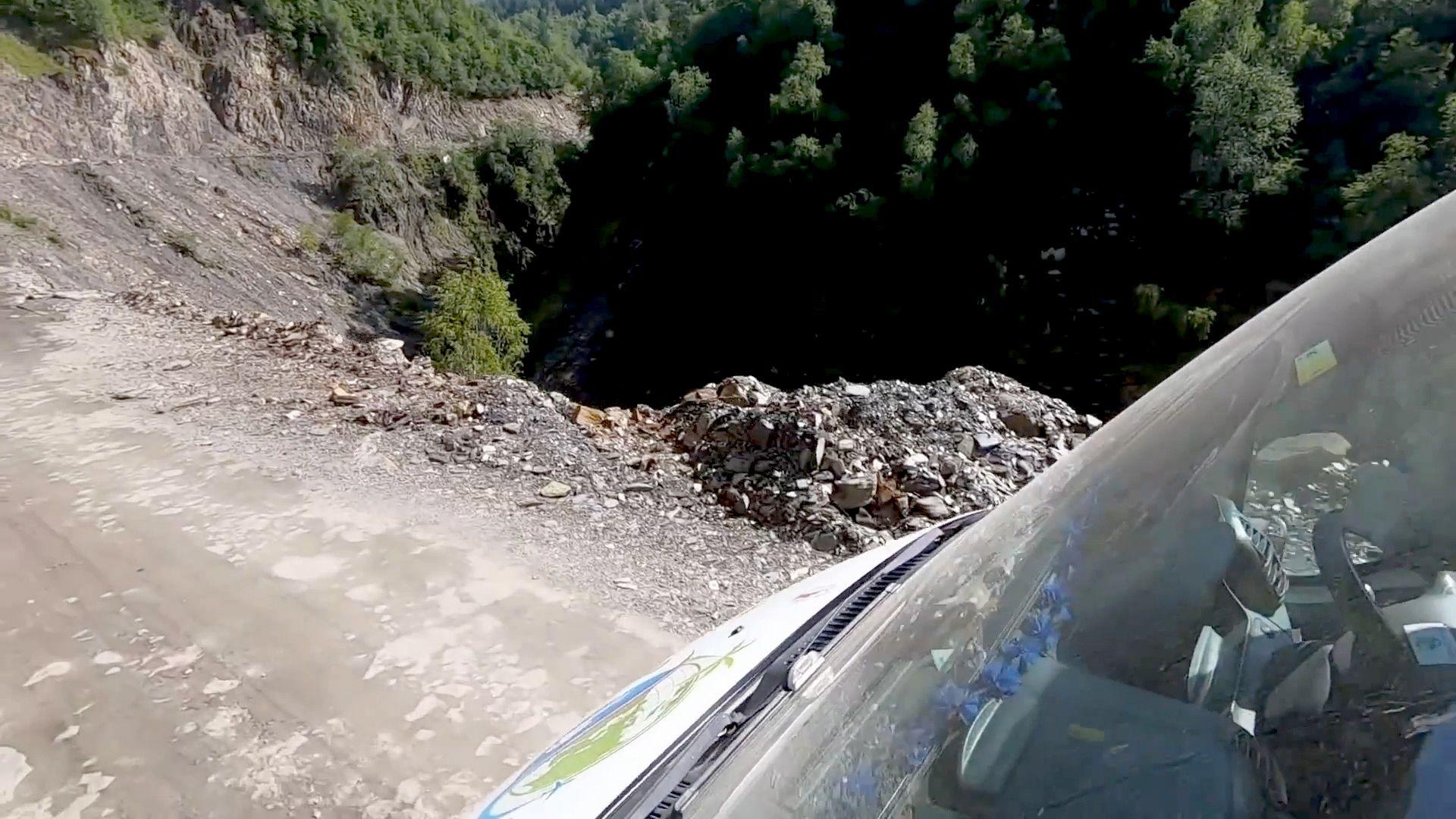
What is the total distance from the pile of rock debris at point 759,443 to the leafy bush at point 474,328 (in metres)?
12.8

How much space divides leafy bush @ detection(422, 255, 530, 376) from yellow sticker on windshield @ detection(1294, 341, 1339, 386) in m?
18.0

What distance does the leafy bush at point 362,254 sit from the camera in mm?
23594

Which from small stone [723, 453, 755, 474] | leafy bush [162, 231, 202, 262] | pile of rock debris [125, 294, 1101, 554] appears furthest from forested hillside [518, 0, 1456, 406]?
small stone [723, 453, 755, 474]

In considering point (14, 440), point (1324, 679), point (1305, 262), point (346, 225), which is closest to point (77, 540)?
point (14, 440)

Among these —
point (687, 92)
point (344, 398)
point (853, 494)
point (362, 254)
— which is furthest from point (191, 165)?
point (853, 494)

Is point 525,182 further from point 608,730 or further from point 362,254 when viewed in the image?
point 608,730

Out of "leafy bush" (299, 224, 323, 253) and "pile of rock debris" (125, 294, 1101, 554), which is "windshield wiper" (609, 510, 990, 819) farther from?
"leafy bush" (299, 224, 323, 253)

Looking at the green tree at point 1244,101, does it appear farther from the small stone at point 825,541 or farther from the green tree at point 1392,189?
the small stone at point 825,541

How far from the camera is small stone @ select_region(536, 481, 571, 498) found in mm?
4820

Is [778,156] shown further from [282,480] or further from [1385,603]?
[1385,603]

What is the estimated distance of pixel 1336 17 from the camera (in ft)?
61.1

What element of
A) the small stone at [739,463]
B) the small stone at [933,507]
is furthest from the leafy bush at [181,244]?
the small stone at [933,507]

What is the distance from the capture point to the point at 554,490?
4.85 metres

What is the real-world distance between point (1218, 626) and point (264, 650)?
12.0 feet
